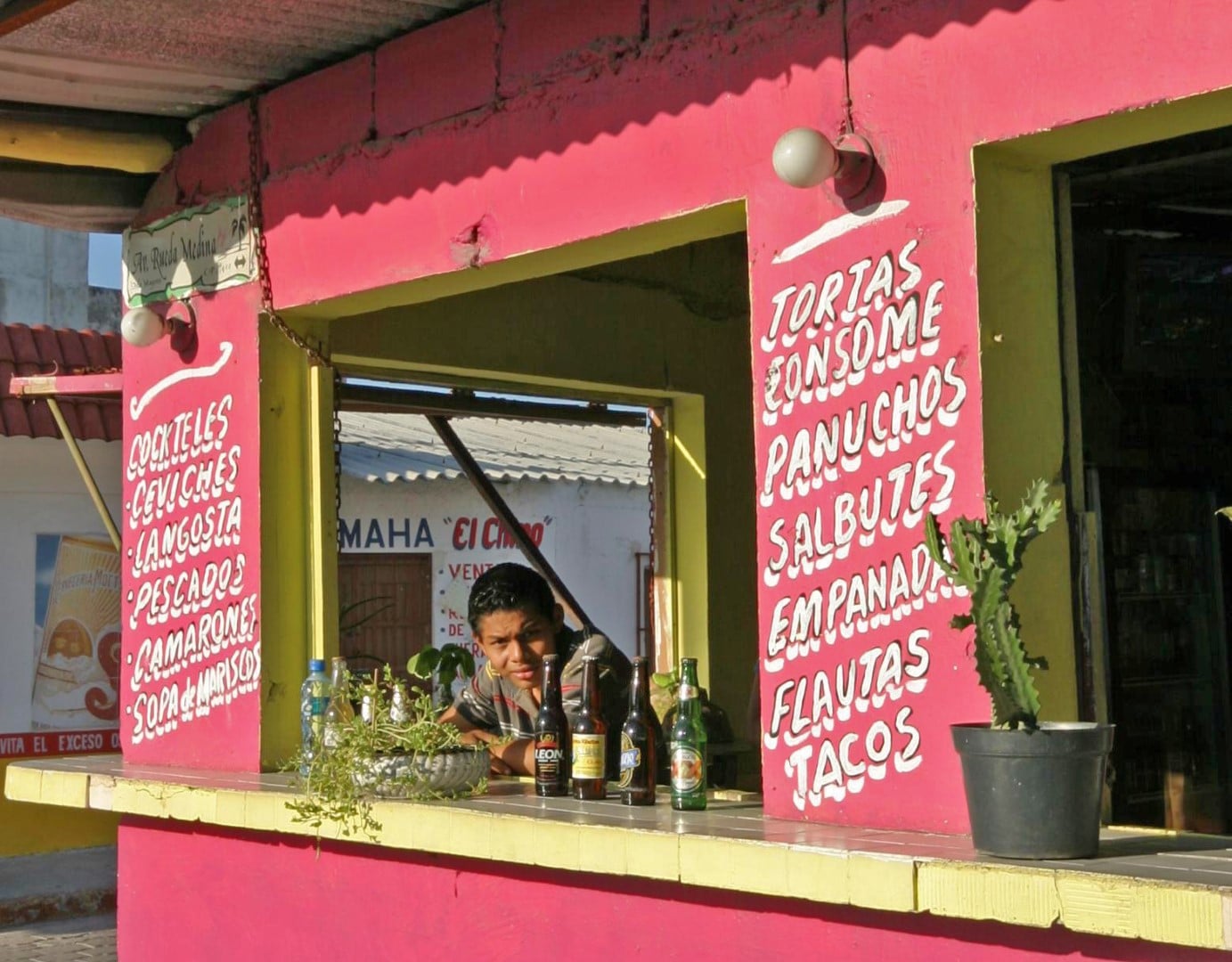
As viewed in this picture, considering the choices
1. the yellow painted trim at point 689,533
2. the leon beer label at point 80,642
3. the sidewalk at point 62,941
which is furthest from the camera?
the leon beer label at point 80,642

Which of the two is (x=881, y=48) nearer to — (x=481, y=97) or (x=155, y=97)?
(x=481, y=97)

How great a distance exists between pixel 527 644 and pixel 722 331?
2.63 metres

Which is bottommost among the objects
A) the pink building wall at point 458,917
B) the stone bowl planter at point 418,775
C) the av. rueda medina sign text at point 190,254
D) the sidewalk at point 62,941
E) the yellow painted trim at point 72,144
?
the sidewalk at point 62,941

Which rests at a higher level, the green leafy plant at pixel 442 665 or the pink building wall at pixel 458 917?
the green leafy plant at pixel 442 665

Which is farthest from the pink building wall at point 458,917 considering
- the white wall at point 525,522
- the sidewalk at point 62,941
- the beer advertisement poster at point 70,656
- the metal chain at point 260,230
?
the white wall at point 525,522

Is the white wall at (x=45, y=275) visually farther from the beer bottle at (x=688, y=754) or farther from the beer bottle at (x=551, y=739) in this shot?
the beer bottle at (x=688, y=754)

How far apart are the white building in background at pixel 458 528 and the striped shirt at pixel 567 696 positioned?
9521mm

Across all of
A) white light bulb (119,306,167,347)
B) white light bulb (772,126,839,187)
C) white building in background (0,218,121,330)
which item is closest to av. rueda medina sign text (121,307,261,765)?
white light bulb (119,306,167,347)

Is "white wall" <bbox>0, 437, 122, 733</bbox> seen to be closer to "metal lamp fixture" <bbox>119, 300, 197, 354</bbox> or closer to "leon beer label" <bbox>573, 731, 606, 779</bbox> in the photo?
"metal lamp fixture" <bbox>119, 300, 197, 354</bbox>

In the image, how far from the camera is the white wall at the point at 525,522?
16172 millimetres

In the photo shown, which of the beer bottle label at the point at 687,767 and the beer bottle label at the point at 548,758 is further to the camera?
the beer bottle label at the point at 548,758

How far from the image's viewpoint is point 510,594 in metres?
5.39

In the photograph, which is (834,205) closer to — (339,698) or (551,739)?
(551,739)

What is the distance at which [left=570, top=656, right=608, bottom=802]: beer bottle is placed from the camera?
469 cm
